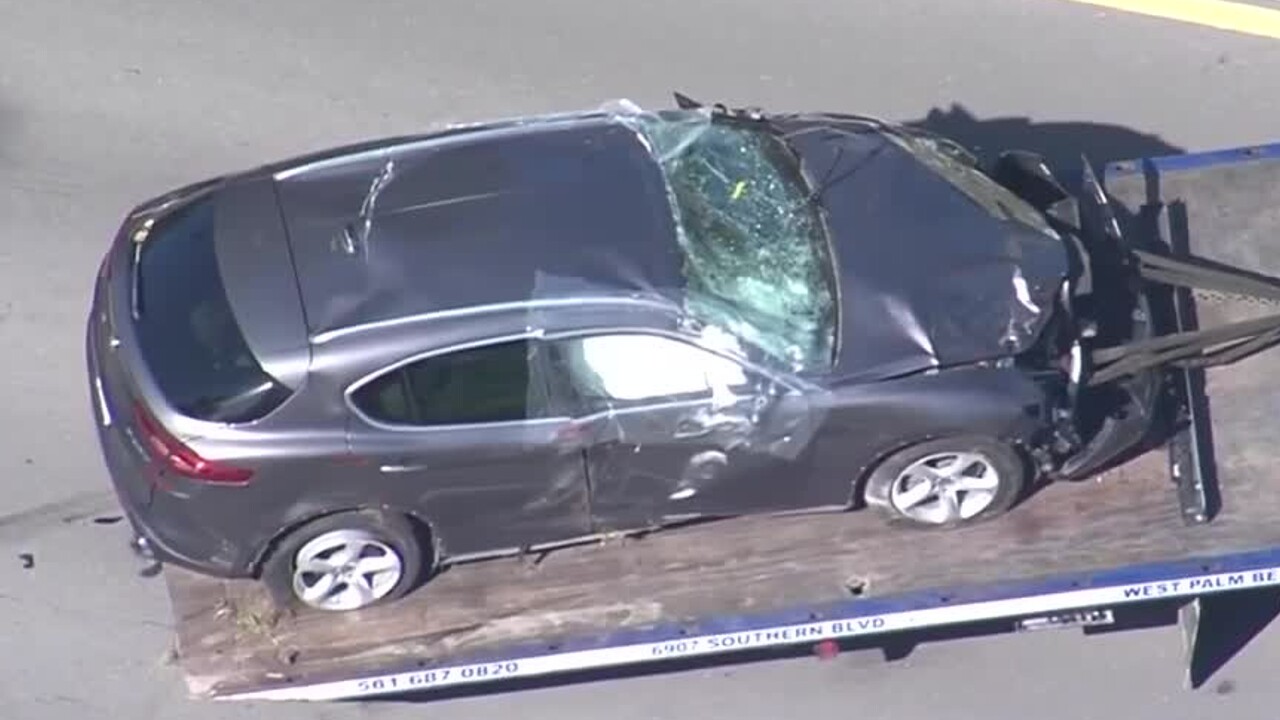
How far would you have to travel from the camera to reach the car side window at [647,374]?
9.05 metres

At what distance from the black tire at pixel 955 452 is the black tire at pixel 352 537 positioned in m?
1.88

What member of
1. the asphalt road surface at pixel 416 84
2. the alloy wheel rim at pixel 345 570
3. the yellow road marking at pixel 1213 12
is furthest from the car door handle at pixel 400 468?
the yellow road marking at pixel 1213 12

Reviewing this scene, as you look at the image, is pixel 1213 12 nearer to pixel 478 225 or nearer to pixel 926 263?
pixel 926 263

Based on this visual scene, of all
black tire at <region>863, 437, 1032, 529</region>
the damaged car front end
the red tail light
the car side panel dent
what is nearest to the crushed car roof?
the damaged car front end

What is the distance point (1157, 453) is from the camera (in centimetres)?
962

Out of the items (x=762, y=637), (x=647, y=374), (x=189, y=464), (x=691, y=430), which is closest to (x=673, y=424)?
(x=691, y=430)

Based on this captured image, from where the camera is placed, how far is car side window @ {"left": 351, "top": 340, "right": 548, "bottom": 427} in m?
8.95

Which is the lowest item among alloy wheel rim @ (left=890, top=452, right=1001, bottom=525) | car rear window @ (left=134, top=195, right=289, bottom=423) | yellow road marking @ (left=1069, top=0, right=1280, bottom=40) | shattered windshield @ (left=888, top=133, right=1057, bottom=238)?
alloy wheel rim @ (left=890, top=452, right=1001, bottom=525)

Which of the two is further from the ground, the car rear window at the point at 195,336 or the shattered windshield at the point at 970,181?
the shattered windshield at the point at 970,181

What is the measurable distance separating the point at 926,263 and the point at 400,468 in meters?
2.29

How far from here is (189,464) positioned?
29.4 feet

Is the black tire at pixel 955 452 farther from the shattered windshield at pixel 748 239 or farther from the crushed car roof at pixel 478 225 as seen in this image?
the crushed car roof at pixel 478 225

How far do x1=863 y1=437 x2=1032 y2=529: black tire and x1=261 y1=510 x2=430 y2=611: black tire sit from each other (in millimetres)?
1884

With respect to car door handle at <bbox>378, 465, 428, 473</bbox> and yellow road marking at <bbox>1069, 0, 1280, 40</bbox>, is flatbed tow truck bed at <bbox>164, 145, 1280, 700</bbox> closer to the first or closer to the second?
car door handle at <bbox>378, 465, 428, 473</bbox>
